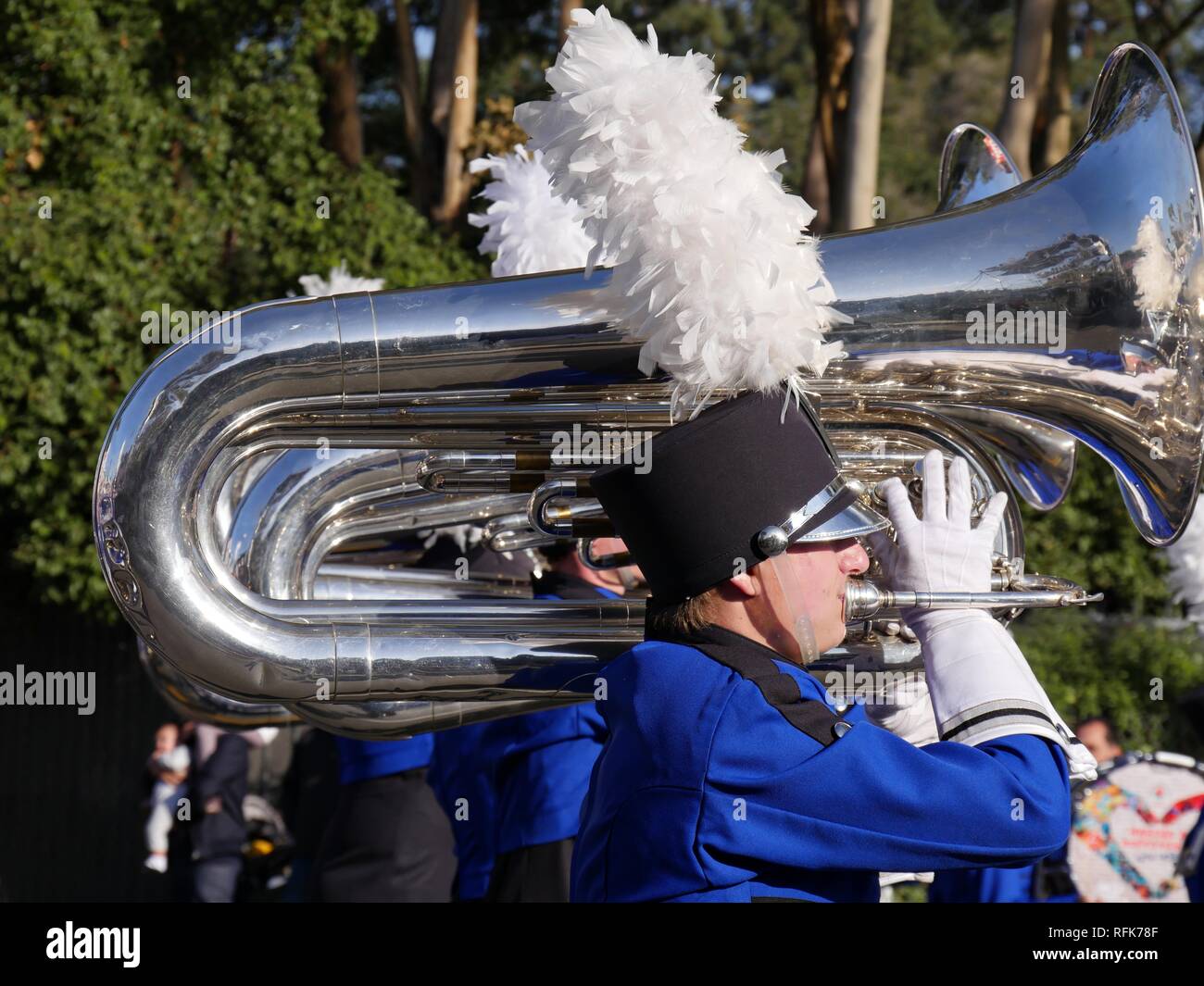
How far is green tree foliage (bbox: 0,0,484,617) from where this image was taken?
611cm

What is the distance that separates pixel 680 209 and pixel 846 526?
51 cm

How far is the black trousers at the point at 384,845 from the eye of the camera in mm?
3891

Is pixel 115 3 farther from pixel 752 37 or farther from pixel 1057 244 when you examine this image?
pixel 752 37

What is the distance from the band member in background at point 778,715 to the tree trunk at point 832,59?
5.61 m

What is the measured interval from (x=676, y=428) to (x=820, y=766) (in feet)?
1.66

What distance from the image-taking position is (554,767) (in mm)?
3049

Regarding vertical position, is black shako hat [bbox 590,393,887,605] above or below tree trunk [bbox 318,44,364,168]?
below

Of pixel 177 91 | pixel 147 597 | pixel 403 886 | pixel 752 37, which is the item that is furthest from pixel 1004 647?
pixel 752 37

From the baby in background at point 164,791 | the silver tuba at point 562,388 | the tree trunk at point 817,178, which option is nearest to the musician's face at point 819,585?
the silver tuba at point 562,388

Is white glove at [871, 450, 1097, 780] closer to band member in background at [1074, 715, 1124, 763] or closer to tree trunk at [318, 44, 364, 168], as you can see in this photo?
band member in background at [1074, 715, 1124, 763]

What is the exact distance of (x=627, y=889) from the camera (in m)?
1.81

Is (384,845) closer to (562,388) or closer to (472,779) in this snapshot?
(472,779)

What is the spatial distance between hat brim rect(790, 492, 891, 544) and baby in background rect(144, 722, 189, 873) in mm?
5296

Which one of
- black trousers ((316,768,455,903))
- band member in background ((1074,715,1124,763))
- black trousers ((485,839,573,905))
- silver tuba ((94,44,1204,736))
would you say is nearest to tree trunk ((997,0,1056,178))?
band member in background ((1074,715,1124,763))
